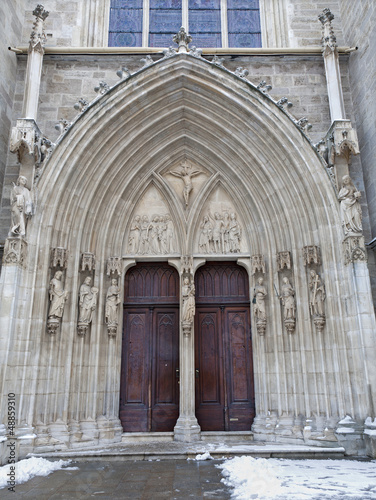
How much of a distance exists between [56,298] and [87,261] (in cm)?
100

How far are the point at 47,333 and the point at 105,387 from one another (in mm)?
1522

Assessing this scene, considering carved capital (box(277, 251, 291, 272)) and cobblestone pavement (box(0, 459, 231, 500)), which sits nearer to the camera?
cobblestone pavement (box(0, 459, 231, 500))

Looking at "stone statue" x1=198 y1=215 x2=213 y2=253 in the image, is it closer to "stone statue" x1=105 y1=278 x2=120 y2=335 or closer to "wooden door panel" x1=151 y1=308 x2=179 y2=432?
"wooden door panel" x1=151 y1=308 x2=179 y2=432

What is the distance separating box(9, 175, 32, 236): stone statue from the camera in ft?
22.4

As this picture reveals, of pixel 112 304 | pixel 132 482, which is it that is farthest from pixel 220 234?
pixel 132 482

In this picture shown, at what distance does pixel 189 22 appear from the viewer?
10.0 meters

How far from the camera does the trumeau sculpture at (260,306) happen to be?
774cm

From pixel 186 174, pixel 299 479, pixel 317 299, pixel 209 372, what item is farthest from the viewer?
pixel 186 174

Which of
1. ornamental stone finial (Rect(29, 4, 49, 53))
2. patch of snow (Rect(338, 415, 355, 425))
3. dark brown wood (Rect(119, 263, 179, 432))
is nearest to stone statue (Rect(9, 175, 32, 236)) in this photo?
dark brown wood (Rect(119, 263, 179, 432))

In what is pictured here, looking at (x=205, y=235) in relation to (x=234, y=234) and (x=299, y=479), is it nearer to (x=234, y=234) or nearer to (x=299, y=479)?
(x=234, y=234)

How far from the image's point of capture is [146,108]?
834 cm

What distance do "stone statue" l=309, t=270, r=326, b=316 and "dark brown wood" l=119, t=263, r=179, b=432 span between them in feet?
8.80

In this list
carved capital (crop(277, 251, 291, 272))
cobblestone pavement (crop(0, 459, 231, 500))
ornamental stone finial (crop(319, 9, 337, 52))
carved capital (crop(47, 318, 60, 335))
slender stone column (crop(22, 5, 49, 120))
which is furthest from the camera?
ornamental stone finial (crop(319, 9, 337, 52))

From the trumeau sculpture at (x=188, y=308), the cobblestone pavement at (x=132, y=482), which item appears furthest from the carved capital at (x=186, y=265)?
the cobblestone pavement at (x=132, y=482)
